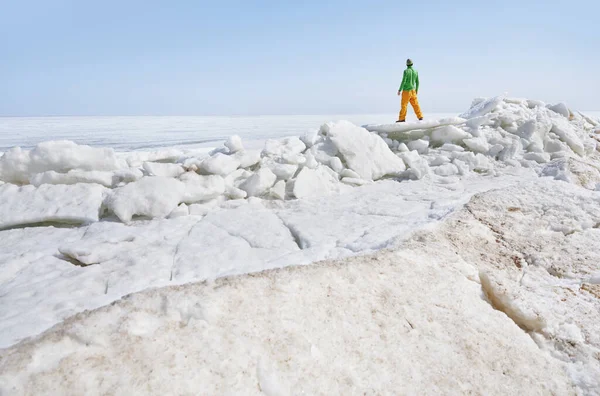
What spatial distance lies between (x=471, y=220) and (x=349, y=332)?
166 centimetres

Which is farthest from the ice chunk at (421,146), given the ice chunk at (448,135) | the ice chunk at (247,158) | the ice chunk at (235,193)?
the ice chunk at (235,193)

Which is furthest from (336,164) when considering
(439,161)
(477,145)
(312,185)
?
(477,145)

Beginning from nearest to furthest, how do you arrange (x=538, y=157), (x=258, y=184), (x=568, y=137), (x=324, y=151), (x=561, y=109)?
1. (x=258, y=184)
2. (x=324, y=151)
3. (x=538, y=157)
4. (x=568, y=137)
5. (x=561, y=109)

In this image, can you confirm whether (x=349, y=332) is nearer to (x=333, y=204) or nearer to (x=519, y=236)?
(x=519, y=236)

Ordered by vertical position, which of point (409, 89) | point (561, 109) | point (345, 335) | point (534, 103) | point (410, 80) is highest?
point (410, 80)

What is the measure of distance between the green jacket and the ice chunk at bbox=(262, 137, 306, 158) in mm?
3365

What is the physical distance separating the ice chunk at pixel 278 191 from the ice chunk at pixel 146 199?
2.79 ft

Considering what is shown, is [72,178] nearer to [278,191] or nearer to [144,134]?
[278,191]

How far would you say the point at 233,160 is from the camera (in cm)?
394

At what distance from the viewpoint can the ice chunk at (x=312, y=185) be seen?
3701 millimetres

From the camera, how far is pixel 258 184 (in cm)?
358

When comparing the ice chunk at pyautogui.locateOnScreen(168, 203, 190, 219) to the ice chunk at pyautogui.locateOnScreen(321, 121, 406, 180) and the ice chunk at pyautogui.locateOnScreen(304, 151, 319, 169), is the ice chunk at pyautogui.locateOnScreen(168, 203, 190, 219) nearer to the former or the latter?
the ice chunk at pyautogui.locateOnScreen(304, 151, 319, 169)

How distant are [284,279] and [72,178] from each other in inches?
103

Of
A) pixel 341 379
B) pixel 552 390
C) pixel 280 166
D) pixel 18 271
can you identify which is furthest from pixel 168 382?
pixel 280 166
